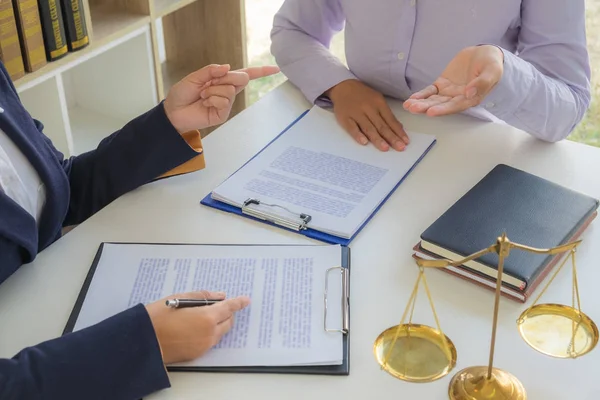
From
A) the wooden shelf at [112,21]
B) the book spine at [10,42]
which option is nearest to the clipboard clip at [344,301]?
the book spine at [10,42]

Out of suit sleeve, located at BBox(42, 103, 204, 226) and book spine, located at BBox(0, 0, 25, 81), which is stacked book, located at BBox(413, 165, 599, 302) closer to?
suit sleeve, located at BBox(42, 103, 204, 226)

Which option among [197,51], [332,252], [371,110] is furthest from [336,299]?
[197,51]

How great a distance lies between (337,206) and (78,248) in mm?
406

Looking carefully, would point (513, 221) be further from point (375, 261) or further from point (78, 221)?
point (78, 221)

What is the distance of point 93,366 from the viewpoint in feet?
2.60

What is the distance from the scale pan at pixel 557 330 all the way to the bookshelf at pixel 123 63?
1208 mm

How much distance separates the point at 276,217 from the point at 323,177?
13 centimetres

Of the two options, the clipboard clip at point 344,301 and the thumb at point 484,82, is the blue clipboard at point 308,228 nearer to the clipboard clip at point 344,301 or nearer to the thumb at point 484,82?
the clipboard clip at point 344,301

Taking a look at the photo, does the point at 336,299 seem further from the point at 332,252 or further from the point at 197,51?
the point at 197,51

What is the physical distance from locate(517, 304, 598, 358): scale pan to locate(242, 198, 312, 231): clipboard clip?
1.15ft

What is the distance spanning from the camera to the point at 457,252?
94cm

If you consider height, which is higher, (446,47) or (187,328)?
(446,47)

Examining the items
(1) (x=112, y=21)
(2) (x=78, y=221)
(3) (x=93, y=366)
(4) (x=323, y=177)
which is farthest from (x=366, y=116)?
(1) (x=112, y=21)

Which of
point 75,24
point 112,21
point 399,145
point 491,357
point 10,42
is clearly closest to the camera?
point 491,357
